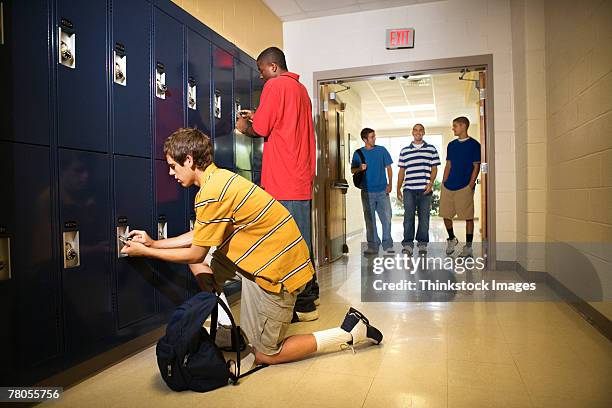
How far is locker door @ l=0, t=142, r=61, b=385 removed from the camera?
1.40 metres

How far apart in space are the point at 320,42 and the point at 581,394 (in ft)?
12.3

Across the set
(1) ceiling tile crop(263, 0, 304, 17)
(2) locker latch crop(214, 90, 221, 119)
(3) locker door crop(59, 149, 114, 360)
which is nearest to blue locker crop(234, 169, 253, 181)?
(2) locker latch crop(214, 90, 221, 119)

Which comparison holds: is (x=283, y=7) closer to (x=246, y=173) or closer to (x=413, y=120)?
(x=246, y=173)

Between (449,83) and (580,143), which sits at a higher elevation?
(449,83)

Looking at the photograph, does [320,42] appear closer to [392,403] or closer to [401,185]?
[401,185]

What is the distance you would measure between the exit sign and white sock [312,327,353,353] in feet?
10.1

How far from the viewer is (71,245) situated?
65.6 inches

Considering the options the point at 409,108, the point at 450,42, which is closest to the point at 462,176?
the point at 450,42

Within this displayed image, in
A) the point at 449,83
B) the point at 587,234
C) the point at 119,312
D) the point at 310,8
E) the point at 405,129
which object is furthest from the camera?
the point at 405,129

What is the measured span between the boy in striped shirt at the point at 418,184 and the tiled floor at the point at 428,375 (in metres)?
2.31

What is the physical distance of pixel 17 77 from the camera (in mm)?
1441

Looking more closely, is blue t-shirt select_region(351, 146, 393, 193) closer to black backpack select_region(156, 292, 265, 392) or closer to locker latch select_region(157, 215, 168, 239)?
locker latch select_region(157, 215, 168, 239)

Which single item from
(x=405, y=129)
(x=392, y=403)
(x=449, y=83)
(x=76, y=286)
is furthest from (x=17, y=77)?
(x=405, y=129)

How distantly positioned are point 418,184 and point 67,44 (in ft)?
12.4
